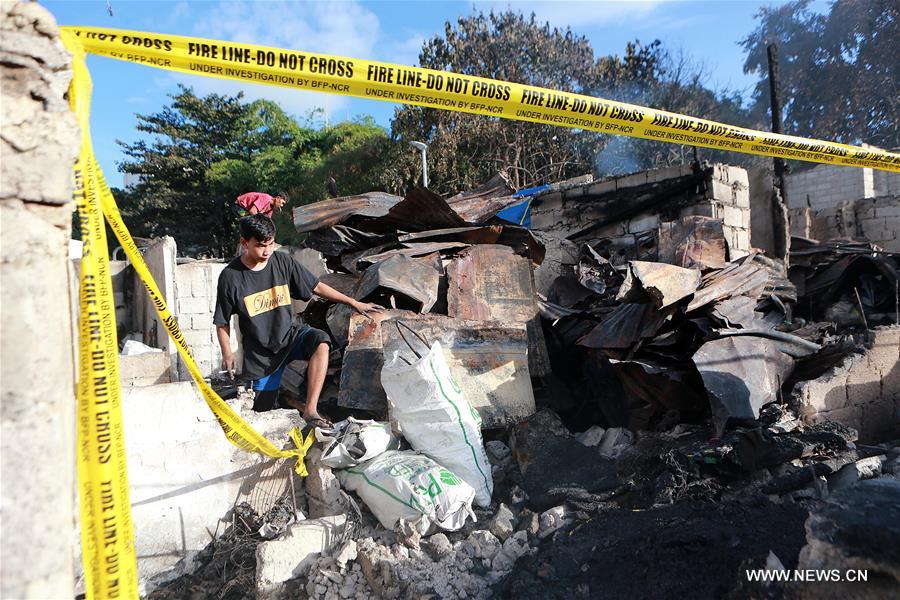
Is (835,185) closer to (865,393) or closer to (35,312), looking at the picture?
(865,393)

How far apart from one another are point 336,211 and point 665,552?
410cm

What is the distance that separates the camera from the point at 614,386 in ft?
14.8

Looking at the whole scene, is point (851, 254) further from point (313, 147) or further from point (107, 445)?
point (313, 147)

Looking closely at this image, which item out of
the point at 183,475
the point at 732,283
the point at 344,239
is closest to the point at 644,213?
the point at 732,283

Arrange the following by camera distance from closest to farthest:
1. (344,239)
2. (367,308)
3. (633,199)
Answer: (367,308)
(344,239)
(633,199)

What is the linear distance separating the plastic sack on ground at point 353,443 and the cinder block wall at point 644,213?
418 centimetres

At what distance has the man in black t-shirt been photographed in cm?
373

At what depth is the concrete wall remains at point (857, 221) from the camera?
Result: 1173cm

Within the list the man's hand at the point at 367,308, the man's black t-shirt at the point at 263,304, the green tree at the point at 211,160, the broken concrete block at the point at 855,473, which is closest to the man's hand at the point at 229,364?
the man's black t-shirt at the point at 263,304

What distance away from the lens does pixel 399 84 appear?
2816 mm

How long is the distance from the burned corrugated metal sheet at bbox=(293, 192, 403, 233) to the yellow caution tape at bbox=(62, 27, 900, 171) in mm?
2484

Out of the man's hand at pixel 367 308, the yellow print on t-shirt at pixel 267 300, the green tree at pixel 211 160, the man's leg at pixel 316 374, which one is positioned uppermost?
the green tree at pixel 211 160

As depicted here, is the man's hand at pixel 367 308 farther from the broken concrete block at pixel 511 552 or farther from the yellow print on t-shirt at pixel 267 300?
the broken concrete block at pixel 511 552

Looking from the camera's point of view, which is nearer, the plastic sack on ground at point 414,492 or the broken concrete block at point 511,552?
the broken concrete block at point 511,552
